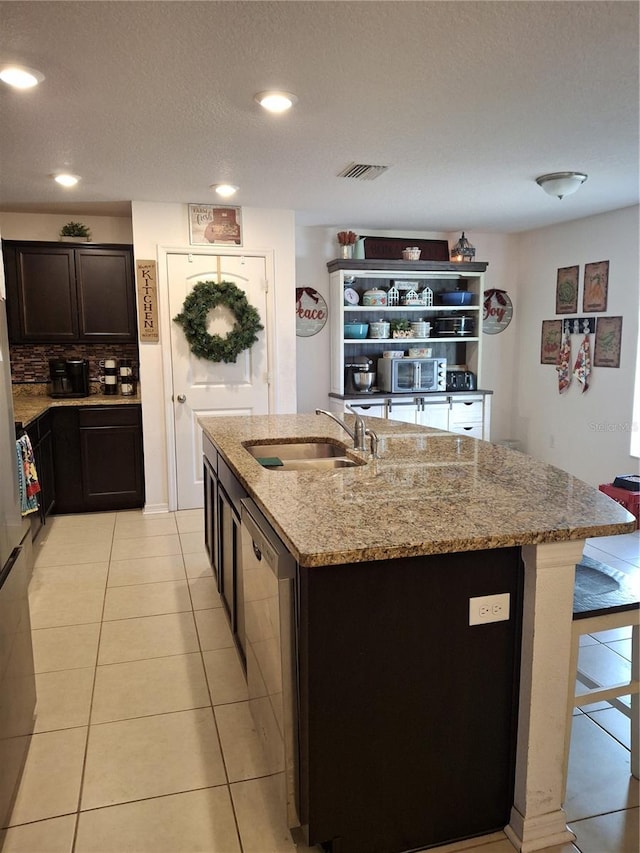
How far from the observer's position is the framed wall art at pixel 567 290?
18.2ft

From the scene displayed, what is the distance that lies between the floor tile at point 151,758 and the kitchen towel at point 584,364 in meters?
4.49

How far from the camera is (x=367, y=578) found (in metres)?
1.50

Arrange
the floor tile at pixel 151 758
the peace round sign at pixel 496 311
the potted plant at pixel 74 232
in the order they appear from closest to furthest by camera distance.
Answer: the floor tile at pixel 151 758 < the potted plant at pixel 74 232 < the peace round sign at pixel 496 311

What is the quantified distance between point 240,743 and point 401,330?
14.4 feet

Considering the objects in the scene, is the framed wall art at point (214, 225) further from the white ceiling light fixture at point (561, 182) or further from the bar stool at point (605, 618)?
the bar stool at point (605, 618)

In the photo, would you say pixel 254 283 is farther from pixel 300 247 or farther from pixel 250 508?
pixel 250 508

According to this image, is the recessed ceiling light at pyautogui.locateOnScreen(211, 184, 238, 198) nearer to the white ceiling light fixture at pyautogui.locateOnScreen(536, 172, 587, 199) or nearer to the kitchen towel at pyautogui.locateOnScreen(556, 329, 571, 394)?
the white ceiling light fixture at pyautogui.locateOnScreen(536, 172, 587, 199)

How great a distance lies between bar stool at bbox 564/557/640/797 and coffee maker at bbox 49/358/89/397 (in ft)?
13.6

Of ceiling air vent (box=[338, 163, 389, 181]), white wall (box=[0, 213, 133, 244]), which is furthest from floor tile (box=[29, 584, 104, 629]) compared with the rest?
white wall (box=[0, 213, 133, 244])

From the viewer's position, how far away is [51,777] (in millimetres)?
1971

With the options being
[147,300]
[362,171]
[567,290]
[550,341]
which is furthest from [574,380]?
[147,300]

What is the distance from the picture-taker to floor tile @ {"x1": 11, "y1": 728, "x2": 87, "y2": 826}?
1.83 meters

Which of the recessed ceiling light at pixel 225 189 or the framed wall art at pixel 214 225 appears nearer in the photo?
the recessed ceiling light at pixel 225 189

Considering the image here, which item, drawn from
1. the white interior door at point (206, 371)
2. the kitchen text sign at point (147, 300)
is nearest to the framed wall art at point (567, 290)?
the white interior door at point (206, 371)
